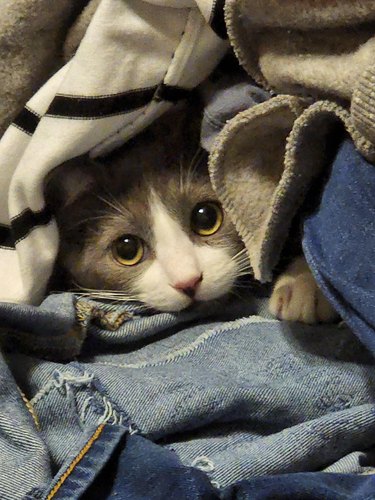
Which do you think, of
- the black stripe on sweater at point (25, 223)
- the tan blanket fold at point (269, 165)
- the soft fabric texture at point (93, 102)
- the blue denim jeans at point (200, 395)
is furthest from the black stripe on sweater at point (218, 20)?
the black stripe on sweater at point (25, 223)

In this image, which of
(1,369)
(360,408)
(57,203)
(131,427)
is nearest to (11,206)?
(57,203)

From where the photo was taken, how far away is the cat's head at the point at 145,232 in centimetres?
95

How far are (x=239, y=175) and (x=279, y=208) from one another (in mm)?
83

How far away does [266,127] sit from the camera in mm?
728

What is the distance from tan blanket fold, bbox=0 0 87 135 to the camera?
872 mm

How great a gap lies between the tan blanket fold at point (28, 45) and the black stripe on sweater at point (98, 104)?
11 cm

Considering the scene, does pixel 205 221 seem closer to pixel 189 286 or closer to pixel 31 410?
pixel 189 286

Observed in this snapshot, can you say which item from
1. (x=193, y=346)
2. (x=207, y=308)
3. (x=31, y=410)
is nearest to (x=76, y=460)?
(x=31, y=410)

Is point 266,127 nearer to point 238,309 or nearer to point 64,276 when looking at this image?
point 238,309

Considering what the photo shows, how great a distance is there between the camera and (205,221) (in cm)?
101

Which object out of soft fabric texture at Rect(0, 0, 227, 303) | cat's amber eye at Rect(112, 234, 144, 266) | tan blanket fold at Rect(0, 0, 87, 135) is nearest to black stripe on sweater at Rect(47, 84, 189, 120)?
soft fabric texture at Rect(0, 0, 227, 303)

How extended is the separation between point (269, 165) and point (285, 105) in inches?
3.5

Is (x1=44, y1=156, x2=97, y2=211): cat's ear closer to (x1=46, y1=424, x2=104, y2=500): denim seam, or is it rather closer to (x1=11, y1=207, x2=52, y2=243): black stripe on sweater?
(x1=11, y1=207, x2=52, y2=243): black stripe on sweater

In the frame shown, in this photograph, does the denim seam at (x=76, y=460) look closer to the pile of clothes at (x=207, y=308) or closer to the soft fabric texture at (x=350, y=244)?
the pile of clothes at (x=207, y=308)
